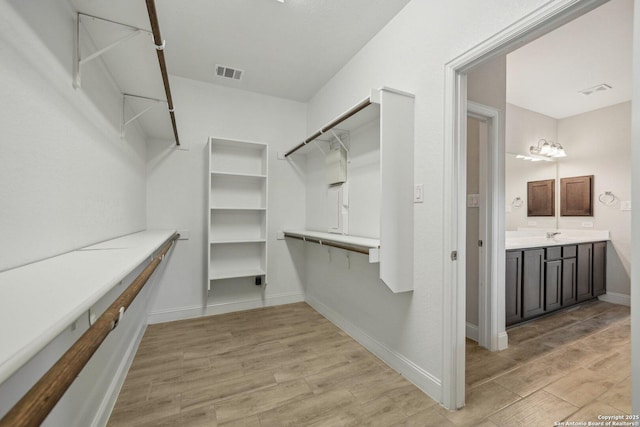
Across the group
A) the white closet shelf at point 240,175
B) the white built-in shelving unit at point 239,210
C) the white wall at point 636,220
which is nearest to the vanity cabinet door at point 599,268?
the white wall at point 636,220

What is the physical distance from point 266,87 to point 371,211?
2010 mm

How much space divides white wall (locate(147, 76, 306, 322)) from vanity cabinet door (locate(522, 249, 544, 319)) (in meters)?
2.46

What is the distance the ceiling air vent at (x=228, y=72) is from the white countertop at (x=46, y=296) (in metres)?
2.40

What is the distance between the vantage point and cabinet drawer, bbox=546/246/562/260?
9.90ft

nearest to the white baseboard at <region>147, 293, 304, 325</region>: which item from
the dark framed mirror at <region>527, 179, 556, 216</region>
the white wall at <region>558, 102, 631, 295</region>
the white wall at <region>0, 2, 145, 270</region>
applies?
the white wall at <region>0, 2, 145, 270</region>

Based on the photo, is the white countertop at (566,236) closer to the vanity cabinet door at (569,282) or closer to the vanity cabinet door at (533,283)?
the vanity cabinet door at (569,282)

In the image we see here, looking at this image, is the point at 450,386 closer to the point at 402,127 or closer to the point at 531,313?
the point at 402,127

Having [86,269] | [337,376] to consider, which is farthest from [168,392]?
[86,269]

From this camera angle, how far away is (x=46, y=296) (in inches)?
24.5

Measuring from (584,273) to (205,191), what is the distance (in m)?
4.78

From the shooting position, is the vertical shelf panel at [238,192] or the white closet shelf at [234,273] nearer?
the white closet shelf at [234,273]

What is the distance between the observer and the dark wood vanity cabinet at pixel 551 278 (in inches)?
107

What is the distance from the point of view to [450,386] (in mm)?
1601

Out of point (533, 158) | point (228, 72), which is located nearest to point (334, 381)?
point (228, 72)
